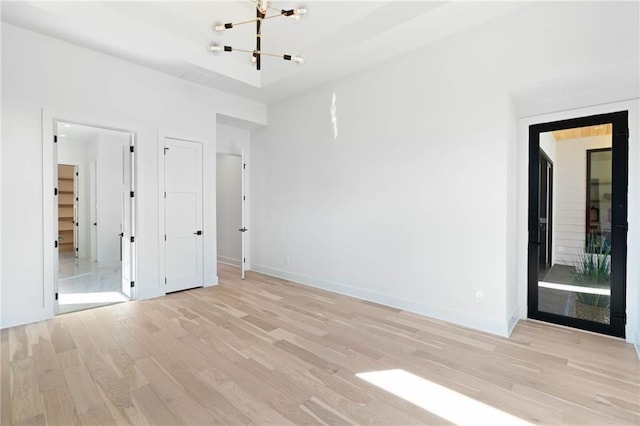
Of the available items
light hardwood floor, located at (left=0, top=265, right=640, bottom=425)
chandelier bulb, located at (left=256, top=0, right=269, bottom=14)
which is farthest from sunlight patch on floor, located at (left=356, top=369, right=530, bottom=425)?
chandelier bulb, located at (left=256, top=0, right=269, bottom=14)

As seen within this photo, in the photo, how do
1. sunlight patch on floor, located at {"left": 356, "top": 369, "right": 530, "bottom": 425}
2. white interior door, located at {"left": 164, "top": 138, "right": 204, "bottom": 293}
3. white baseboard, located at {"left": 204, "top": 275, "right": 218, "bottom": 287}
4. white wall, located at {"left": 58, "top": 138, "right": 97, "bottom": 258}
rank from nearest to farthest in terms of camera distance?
sunlight patch on floor, located at {"left": 356, "top": 369, "right": 530, "bottom": 425} → white interior door, located at {"left": 164, "top": 138, "right": 204, "bottom": 293} → white baseboard, located at {"left": 204, "top": 275, "right": 218, "bottom": 287} → white wall, located at {"left": 58, "top": 138, "right": 97, "bottom": 258}

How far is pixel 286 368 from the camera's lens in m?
2.67

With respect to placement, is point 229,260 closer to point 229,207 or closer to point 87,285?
point 229,207

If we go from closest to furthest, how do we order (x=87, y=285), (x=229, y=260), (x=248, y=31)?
(x=248, y=31)
(x=87, y=285)
(x=229, y=260)

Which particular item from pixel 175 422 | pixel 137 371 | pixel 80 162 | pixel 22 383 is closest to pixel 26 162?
pixel 22 383

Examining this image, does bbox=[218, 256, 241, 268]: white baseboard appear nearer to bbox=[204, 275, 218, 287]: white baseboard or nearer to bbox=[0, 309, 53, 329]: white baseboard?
bbox=[204, 275, 218, 287]: white baseboard

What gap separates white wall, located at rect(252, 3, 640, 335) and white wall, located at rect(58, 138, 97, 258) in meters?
6.51

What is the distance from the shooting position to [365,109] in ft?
15.1

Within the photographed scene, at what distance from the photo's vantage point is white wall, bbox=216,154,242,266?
7.15 m

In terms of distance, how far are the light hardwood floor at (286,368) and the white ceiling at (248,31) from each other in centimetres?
351

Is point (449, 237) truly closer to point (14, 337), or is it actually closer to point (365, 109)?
point (365, 109)

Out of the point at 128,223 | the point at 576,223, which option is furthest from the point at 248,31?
the point at 576,223

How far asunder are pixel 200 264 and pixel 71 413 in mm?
3322

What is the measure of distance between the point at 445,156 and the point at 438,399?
270cm
